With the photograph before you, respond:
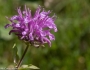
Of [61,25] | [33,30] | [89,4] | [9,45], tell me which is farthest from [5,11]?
[33,30]

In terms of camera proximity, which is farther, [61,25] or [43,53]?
[61,25]

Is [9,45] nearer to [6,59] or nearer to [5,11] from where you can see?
[6,59]

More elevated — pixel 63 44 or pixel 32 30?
pixel 32 30

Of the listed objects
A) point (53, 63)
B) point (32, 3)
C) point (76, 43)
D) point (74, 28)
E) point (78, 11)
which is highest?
point (32, 3)

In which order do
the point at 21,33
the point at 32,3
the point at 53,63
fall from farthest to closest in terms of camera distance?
the point at 32,3 → the point at 53,63 → the point at 21,33

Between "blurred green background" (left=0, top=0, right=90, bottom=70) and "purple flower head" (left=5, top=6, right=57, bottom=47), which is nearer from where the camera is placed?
"purple flower head" (left=5, top=6, right=57, bottom=47)

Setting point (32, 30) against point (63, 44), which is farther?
point (63, 44)

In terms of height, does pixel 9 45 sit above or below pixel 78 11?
below

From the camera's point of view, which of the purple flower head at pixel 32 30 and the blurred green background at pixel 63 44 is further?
the blurred green background at pixel 63 44
